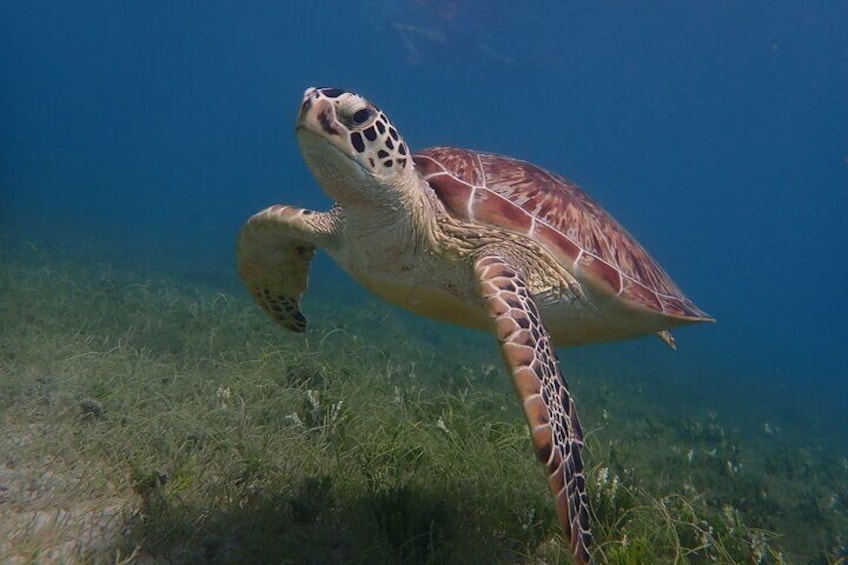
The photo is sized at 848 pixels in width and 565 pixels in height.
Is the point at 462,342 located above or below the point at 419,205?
above

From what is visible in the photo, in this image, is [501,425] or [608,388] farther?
[608,388]

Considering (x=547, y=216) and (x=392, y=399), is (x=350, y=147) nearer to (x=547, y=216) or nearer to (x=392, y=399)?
(x=547, y=216)

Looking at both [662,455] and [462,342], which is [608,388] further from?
[662,455]

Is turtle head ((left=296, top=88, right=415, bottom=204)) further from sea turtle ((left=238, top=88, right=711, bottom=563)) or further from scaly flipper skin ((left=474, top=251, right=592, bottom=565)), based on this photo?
scaly flipper skin ((left=474, top=251, right=592, bottom=565))

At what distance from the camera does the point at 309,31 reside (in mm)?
70062

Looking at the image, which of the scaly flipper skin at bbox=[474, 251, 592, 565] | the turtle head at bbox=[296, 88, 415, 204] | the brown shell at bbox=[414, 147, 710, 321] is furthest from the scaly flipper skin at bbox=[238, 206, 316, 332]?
the scaly flipper skin at bbox=[474, 251, 592, 565]

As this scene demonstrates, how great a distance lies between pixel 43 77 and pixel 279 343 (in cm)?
15106

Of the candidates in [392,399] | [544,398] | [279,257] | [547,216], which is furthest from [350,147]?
[392,399]

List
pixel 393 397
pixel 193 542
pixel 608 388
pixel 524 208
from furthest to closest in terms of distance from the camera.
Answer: pixel 608 388
pixel 393 397
pixel 524 208
pixel 193 542

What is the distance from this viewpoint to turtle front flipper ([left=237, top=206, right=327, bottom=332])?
13.6 ft

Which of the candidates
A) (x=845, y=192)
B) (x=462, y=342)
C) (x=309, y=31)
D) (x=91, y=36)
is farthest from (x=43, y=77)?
(x=845, y=192)

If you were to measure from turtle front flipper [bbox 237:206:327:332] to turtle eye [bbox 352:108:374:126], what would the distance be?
1.23 metres

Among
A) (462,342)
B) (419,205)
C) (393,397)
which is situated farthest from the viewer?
(462,342)

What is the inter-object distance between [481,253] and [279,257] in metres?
2.03
